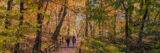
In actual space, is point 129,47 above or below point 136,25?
below

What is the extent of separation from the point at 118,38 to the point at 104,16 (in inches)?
44.2

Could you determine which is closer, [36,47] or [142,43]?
[142,43]

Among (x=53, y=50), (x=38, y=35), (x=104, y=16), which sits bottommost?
(x=53, y=50)

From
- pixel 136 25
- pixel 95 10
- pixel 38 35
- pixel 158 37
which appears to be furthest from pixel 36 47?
pixel 158 37

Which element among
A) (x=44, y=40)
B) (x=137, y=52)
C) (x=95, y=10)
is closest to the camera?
(x=137, y=52)

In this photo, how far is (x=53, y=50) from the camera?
38.7 feet

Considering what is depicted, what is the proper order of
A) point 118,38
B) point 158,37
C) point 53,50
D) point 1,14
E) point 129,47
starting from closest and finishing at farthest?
1. point 158,37
2. point 129,47
3. point 118,38
4. point 1,14
5. point 53,50

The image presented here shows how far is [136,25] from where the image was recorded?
143 inches

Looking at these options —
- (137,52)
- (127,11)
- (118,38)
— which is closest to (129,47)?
(137,52)

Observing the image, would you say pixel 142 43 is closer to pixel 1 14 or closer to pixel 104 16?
pixel 104 16

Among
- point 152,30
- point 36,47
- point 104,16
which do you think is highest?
point 104,16

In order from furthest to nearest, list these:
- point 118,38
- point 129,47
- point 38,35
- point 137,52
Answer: point 38,35, point 118,38, point 129,47, point 137,52

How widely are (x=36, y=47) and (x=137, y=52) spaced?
6675 millimetres

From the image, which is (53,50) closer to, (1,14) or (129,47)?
(1,14)
